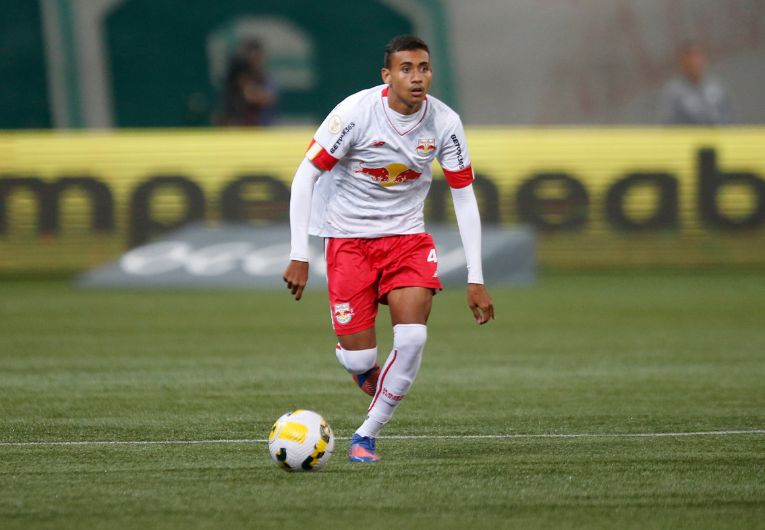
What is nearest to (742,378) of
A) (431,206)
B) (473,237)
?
(473,237)

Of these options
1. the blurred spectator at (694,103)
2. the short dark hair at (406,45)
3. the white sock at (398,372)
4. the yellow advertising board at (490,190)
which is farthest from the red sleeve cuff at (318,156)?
the blurred spectator at (694,103)

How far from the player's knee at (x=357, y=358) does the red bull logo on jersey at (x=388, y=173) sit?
0.77 meters

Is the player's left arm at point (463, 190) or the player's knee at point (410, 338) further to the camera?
the player's left arm at point (463, 190)

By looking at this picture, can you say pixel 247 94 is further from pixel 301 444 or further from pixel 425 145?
pixel 301 444

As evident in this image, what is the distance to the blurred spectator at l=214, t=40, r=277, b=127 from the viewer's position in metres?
19.0

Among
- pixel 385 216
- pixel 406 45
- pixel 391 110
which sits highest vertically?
pixel 406 45

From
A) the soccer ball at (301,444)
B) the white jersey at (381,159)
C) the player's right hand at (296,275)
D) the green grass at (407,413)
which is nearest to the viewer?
the green grass at (407,413)

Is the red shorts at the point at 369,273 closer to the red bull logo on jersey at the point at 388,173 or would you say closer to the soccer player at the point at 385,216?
the soccer player at the point at 385,216

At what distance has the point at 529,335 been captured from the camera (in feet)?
38.7

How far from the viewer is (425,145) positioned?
263 inches

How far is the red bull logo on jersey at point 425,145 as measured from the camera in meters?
6.68

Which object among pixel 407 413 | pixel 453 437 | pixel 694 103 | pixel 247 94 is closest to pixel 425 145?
pixel 453 437

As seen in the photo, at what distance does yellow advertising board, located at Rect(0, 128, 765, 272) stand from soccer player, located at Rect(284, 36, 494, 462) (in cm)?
1018

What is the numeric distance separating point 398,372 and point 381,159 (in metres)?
0.96
